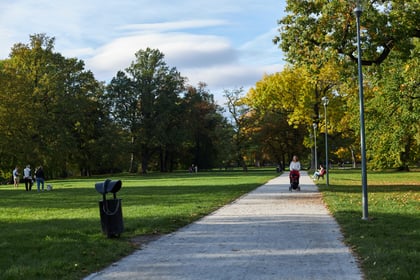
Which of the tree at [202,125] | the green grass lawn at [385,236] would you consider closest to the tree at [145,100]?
the tree at [202,125]

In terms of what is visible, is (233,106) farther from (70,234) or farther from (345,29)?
(70,234)

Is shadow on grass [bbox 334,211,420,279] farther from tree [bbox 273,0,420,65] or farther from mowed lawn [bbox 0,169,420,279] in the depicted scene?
tree [bbox 273,0,420,65]

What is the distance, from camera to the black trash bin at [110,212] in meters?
10.4

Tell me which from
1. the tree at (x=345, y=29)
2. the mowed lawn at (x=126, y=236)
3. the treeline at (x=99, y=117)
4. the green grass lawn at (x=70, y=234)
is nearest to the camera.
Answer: the mowed lawn at (x=126, y=236)

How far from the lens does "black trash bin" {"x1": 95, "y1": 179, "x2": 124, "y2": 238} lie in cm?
1043

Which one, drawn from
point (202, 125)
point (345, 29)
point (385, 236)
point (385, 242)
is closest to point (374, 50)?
point (345, 29)

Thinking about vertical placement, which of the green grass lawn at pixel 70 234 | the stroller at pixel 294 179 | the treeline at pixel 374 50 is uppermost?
the treeline at pixel 374 50

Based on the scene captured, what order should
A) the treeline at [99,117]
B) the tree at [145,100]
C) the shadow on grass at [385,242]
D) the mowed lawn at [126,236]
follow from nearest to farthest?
the shadow on grass at [385,242] → the mowed lawn at [126,236] → the treeline at [99,117] → the tree at [145,100]

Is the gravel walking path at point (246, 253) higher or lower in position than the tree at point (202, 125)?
lower

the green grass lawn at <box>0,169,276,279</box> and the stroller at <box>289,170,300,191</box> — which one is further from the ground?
the stroller at <box>289,170,300,191</box>

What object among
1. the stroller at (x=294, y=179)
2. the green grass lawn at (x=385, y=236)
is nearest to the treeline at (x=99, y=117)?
the stroller at (x=294, y=179)

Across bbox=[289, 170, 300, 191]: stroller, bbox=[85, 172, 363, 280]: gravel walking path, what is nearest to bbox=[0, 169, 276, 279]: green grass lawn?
bbox=[85, 172, 363, 280]: gravel walking path

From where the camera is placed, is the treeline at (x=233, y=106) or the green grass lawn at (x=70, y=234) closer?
the green grass lawn at (x=70, y=234)

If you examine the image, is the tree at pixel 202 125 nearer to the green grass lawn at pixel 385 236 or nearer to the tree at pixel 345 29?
the tree at pixel 345 29
